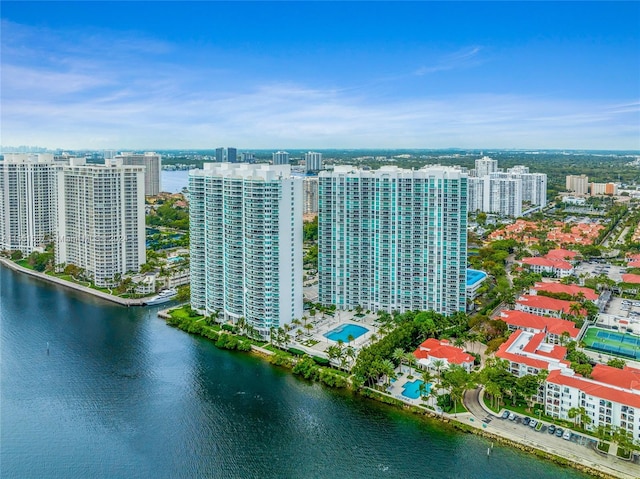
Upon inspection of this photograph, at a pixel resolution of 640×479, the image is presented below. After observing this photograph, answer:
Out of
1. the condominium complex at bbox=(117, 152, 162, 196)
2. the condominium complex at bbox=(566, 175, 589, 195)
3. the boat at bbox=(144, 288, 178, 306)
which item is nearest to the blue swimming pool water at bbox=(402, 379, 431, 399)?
the boat at bbox=(144, 288, 178, 306)

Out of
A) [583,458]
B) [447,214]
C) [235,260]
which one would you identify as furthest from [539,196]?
[583,458]

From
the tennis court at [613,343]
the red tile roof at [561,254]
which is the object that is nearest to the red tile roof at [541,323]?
the tennis court at [613,343]

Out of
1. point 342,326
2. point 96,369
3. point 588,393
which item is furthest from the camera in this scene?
point 342,326

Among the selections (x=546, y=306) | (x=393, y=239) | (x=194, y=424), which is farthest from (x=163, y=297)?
(x=546, y=306)

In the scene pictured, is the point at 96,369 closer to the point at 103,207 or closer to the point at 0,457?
the point at 0,457

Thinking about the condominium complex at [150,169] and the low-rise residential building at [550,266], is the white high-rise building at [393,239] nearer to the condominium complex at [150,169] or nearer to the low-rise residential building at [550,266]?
the low-rise residential building at [550,266]

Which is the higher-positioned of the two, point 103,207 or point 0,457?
point 103,207
